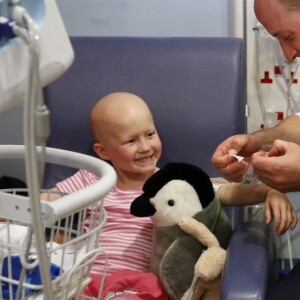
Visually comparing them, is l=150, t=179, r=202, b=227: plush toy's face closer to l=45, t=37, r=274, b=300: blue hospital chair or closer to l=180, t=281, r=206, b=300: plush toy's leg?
l=180, t=281, r=206, b=300: plush toy's leg

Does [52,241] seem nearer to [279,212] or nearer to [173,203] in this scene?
[173,203]

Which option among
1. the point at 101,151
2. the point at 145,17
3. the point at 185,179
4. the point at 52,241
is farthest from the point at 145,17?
the point at 52,241

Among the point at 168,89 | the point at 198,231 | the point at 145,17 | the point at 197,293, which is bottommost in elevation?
the point at 197,293

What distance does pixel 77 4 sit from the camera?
2113 millimetres

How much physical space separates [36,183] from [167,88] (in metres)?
1.04

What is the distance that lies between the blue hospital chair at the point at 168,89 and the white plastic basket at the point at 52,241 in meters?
0.66

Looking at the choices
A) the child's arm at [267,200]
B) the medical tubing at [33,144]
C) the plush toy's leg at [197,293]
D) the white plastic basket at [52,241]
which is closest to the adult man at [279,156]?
the child's arm at [267,200]

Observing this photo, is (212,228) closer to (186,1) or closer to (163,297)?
(163,297)

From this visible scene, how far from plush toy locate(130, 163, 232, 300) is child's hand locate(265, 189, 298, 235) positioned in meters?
0.14

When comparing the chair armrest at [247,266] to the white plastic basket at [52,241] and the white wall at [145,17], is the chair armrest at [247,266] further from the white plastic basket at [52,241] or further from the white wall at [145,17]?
the white wall at [145,17]

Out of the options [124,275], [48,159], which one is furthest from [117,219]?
[48,159]

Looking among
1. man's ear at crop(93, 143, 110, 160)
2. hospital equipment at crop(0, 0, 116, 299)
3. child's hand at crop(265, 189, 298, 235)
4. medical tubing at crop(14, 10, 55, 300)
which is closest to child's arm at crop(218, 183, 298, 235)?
child's hand at crop(265, 189, 298, 235)

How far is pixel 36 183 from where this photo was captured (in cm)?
80

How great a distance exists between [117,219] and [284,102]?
79 centimetres
